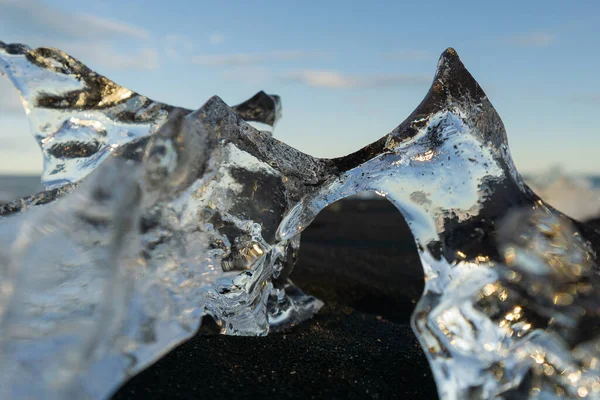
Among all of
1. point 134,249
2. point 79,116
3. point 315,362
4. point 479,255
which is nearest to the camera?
point 134,249

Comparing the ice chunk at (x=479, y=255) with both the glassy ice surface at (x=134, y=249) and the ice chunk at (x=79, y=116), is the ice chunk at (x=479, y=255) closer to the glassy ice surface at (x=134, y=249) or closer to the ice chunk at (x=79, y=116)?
the glassy ice surface at (x=134, y=249)

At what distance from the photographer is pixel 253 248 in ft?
5.16

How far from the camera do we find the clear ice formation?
1096mm

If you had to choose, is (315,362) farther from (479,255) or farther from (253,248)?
(479,255)

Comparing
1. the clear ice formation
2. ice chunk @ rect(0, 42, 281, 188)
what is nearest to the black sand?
the clear ice formation

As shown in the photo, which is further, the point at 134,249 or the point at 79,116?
the point at 79,116

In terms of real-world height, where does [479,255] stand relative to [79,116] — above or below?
below

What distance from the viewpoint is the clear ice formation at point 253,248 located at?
1096mm

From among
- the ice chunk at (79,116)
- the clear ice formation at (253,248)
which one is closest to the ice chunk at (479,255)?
the clear ice formation at (253,248)

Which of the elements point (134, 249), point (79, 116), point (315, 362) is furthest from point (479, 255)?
point (79, 116)

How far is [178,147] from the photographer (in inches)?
45.9

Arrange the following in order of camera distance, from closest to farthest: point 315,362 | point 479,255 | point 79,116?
point 479,255, point 315,362, point 79,116

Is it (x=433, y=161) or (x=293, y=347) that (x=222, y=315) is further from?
(x=433, y=161)

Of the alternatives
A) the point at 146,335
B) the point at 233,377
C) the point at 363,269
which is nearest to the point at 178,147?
the point at 146,335
